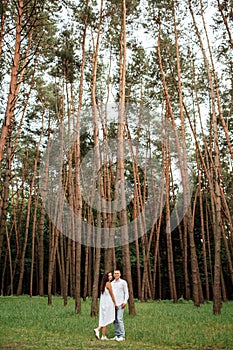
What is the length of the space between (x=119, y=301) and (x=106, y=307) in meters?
0.27

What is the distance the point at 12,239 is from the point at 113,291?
79.2 feet

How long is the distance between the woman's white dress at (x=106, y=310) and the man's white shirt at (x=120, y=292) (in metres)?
0.13

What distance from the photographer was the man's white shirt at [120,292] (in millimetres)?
7500

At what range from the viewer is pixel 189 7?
13.3 metres

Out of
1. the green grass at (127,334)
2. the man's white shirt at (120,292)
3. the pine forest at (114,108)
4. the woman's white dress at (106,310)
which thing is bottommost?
the green grass at (127,334)

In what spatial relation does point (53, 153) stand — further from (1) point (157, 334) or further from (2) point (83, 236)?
(1) point (157, 334)

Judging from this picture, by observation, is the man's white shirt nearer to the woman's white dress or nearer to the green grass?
the woman's white dress

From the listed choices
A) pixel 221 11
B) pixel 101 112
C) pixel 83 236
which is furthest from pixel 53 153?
pixel 221 11

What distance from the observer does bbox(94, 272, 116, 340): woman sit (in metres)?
7.44

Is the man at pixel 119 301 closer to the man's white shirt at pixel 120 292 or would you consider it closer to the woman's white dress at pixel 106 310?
the man's white shirt at pixel 120 292

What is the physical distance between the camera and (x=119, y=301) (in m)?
7.52

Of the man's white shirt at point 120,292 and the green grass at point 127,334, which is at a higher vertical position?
the man's white shirt at point 120,292

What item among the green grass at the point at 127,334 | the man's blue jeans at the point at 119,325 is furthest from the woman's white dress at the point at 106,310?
the green grass at the point at 127,334

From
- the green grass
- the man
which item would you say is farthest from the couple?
the green grass
